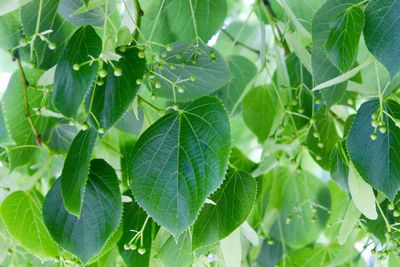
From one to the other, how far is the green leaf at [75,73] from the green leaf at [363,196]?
0.28 meters

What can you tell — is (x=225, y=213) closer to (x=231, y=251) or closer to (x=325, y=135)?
(x=231, y=251)

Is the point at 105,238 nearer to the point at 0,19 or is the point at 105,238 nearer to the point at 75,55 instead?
the point at 75,55

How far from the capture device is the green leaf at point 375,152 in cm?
67

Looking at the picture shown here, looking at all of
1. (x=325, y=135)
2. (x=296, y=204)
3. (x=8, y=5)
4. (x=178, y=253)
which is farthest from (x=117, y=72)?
(x=296, y=204)

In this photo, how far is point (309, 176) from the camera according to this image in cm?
105

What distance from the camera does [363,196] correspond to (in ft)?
2.36

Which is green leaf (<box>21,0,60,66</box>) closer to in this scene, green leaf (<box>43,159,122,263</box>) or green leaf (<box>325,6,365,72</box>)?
green leaf (<box>43,159,122,263</box>)

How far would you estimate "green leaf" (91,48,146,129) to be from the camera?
64cm

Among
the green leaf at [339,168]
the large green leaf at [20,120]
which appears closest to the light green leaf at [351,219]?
the green leaf at [339,168]

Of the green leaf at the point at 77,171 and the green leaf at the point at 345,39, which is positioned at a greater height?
the green leaf at the point at 345,39

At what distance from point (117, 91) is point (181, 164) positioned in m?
0.09

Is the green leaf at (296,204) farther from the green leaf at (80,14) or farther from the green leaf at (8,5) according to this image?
the green leaf at (8,5)

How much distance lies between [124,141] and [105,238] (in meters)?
0.26

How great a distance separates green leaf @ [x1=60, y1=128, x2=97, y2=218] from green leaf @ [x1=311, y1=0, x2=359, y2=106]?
0.24 meters
